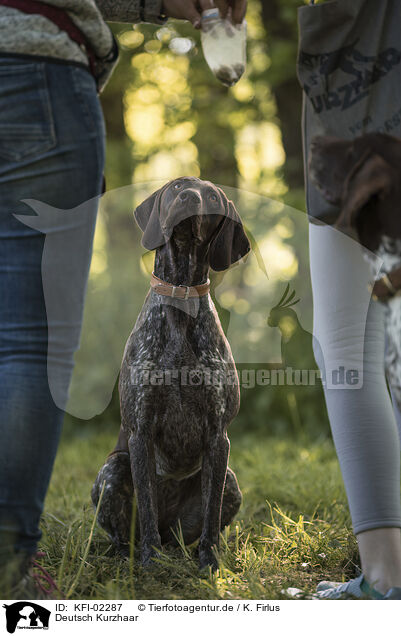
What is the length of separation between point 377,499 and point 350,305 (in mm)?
624

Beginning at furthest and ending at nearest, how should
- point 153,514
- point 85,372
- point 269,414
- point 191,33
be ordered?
point 191,33
point 269,414
point 85,372
point 153,514

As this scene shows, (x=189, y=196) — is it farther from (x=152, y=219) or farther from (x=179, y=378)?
(x=179, y=378)

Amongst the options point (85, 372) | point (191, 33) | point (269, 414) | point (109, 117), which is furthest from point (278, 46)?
point (85, 372)

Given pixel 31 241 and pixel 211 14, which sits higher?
pixel 211 14

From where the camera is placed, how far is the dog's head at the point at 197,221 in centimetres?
222

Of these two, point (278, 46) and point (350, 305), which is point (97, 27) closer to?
point (350, 305)

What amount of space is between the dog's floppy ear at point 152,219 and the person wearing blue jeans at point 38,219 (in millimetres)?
340

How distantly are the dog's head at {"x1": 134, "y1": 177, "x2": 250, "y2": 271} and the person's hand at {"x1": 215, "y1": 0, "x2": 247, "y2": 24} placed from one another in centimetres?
54

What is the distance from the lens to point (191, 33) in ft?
23.6

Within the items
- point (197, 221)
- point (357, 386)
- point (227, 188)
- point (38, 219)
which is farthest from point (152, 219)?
point (357, 386)

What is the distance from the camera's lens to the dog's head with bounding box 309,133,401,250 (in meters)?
1.76

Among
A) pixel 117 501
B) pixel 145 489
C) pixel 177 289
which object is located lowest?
pixel 117 501

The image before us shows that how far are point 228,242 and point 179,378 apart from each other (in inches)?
20.6

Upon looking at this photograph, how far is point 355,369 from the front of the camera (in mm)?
2129
